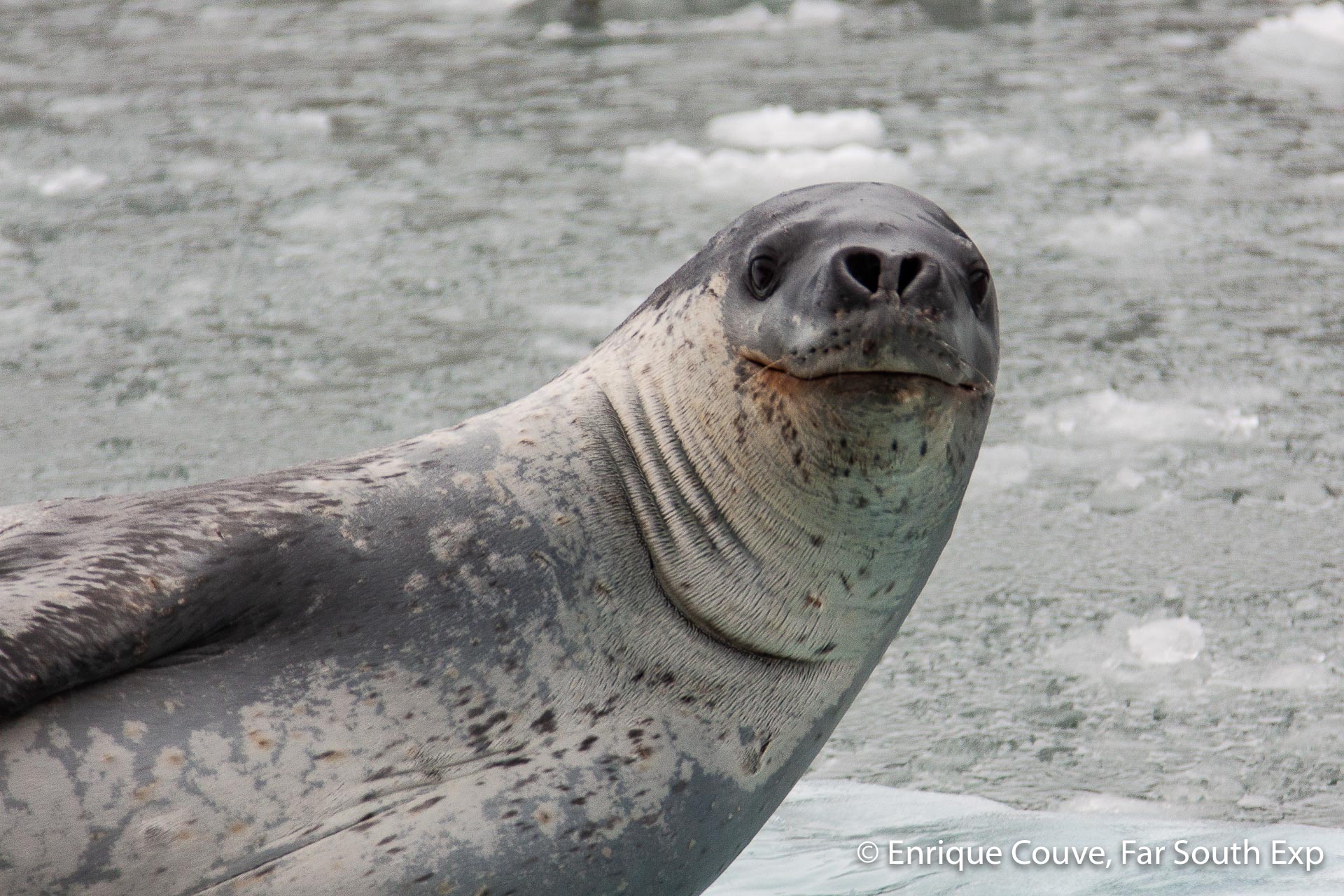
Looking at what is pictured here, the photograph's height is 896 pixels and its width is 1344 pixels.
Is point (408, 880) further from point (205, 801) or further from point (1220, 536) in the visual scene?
point (1220, 536)

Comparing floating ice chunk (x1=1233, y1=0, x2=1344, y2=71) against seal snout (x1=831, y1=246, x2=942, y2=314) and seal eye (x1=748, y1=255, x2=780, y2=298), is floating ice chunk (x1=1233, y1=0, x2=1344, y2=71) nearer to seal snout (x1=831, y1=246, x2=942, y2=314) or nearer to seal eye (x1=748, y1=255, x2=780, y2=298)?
seal eye (x1=748, y1=255, x2=780, y2=298)

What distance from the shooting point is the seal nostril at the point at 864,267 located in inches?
73.5

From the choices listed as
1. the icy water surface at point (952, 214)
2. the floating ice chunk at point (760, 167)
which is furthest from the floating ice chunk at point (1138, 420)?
the floating ice chunk at point (760, 167)

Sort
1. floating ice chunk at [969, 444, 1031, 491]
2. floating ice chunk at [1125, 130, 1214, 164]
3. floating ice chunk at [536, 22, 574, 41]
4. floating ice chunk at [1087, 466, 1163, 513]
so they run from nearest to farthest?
floating ice chunk at [1087, 466, 1163, 513]
floating ice chunk at [969, 444, 1031, 491]
floating ice chunk at [1125, 130, 1214, 164]
floating ice chunk at [536, 22, 574, 41]

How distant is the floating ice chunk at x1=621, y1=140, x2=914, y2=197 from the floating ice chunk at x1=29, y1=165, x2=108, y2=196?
8.02 ft

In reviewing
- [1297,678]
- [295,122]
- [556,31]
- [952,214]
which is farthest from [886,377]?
[556,31]

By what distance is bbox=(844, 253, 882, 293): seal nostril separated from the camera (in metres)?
1.87

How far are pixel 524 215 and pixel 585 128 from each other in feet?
4.35

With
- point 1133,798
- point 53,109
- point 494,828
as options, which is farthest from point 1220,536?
point 53,109

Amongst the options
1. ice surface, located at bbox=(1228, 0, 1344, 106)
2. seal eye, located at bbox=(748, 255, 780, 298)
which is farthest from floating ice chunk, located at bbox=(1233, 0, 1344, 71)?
seal eye, located at bbox=(748, 255, 780, 298)

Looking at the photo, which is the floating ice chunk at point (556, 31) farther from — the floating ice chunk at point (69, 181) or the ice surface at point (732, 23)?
the floating ice chunk at point (69, 181)

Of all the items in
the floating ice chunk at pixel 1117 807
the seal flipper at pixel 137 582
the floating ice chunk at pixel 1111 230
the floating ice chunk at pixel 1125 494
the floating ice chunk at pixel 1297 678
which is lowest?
the floating ice chunk at pixel 1117 807

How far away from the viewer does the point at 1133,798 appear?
3.14 meters

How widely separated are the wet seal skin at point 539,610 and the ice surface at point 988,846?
1.77 ft
